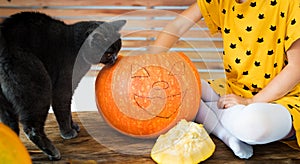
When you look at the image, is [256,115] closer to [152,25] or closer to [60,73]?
[152,25]

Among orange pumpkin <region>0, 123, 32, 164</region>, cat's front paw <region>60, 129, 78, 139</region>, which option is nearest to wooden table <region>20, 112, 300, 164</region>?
cat's front paw <region>60, 129, 78, 139</region>

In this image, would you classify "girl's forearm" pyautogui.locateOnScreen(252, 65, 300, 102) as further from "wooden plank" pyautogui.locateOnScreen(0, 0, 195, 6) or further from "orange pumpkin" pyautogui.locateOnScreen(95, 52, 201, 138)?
"wooden plank" pyautogui.locateOnScreen(0, 0, 195, 6)

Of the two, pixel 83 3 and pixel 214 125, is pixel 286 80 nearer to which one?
pixel 214 125

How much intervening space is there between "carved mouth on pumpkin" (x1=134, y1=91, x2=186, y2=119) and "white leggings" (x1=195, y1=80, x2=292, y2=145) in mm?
106

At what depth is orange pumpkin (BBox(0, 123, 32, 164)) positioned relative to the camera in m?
0.57

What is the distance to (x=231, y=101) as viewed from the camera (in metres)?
0.84

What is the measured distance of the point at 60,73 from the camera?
70cm

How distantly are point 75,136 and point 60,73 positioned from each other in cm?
17

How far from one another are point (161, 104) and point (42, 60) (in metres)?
0.22

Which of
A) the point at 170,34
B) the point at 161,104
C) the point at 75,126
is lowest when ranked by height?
the point at 75,126

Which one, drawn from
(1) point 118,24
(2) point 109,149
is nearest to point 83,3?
(1) point 118,24

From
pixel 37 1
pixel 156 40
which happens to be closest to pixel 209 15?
pixel 156 40

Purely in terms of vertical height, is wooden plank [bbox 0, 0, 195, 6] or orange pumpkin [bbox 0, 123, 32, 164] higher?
wooden plank [bbox 0, 0, 195, 6]

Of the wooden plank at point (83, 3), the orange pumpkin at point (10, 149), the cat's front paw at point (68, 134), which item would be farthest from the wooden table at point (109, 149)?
the wooden plank at point (83, 3)
